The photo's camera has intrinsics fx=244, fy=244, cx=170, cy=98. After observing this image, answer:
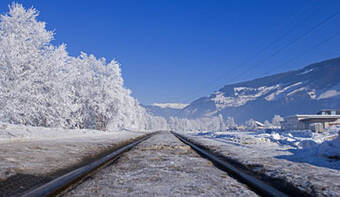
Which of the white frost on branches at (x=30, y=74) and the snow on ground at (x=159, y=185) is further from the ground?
the white frost on branches at (x=30, y=74)

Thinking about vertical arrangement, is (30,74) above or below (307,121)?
above

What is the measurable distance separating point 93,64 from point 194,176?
1479 inches

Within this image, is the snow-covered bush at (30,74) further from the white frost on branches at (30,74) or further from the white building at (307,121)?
the white building at (307,121)

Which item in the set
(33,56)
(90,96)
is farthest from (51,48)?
(90,96)

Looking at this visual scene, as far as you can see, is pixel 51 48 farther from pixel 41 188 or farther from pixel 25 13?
pixel 41 188

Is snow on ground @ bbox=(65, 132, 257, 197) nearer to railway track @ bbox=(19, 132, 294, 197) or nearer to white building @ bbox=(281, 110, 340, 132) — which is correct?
railway track @ bbox=(19, 132, 294, 197)

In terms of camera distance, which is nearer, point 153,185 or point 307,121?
point 153,185

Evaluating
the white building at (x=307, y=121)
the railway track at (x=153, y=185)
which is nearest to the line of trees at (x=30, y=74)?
the railway track at (x=153, y=185)

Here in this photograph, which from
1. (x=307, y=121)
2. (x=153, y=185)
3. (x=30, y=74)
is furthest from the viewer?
(x=307, y=121)

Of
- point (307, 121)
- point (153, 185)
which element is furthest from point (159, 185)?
point (307, 121)

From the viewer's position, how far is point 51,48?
23.0 meters

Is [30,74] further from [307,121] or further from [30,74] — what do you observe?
[307,121]

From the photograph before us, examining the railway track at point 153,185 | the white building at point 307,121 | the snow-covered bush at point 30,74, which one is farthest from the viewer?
the white building at point 307,121

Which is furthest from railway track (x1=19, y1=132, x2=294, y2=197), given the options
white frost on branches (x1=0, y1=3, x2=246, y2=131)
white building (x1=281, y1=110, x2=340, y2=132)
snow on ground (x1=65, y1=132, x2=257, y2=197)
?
white building (x1=281, y1=110, x2=340, y2=132)
